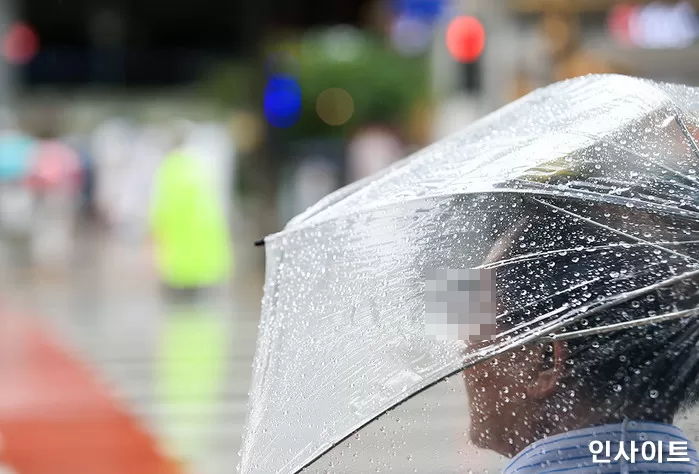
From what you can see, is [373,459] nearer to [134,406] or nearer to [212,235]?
[134,406]

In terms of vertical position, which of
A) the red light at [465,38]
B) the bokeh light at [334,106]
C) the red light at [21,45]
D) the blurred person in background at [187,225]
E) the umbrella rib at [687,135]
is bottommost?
the blurred person in background at [187,225]

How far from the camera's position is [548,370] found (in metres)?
2.42

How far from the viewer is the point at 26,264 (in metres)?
21.0

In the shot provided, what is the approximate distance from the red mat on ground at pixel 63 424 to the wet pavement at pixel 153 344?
1.6 inches

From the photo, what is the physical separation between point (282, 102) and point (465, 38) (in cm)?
1311

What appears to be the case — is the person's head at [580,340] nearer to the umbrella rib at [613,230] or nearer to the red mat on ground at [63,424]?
the umbrella rib at [613,230]

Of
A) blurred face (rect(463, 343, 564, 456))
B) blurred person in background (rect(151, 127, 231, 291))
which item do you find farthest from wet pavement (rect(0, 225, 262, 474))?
blurred face (rect(463, 343, 564, 456))

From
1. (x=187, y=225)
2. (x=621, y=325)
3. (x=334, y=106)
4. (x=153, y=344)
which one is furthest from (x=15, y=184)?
(x=621, y=325)

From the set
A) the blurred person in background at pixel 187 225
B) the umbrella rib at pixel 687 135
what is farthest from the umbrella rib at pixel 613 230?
the blurred person in background at pixel 187 225

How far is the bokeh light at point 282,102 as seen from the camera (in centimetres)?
3221

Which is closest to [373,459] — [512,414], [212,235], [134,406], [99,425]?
[512,414]

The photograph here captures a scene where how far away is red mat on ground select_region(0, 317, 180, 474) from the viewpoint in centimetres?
706

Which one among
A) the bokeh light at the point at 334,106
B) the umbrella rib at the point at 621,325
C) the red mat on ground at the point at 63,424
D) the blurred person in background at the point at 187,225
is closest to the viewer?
the umbrella rib at the point at 621,325

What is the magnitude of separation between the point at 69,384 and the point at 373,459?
24.1 ft
